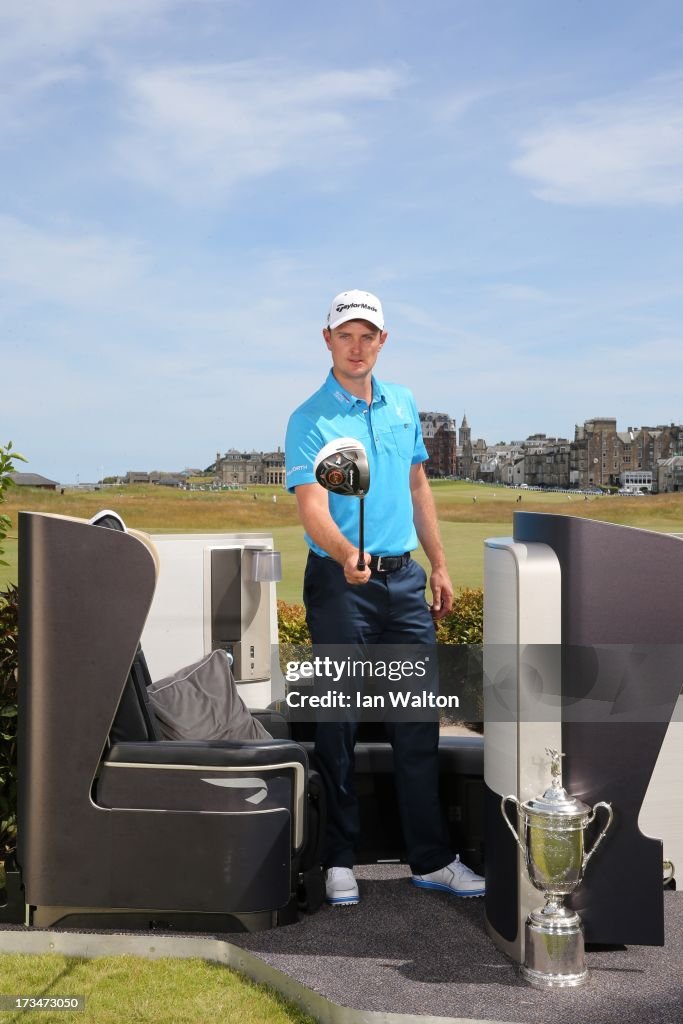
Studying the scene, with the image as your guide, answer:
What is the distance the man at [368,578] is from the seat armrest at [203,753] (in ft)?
1.04

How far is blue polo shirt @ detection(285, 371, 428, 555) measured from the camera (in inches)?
142

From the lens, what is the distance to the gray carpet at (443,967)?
9.43 ft

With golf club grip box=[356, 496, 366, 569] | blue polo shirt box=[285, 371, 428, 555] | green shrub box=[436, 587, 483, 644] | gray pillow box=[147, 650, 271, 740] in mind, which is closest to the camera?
golf club grip box=[356, 496, 366, 569]

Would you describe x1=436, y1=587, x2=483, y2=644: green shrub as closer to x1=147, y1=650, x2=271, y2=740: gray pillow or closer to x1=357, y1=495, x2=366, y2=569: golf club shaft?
x1=147, y1=650, x2=271, y2=740: gray pillow

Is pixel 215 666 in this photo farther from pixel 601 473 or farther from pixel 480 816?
pixel 601 473

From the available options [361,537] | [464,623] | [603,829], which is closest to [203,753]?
[361,537]

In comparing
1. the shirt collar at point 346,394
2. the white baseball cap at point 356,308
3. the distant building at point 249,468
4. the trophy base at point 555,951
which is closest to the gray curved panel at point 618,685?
the trophy base at point 555,951

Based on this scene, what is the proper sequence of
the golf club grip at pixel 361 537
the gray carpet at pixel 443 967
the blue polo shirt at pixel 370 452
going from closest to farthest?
1. the gray carpet at pixel 443 967
2. the golf club grip at pixel 361 537
3. the blue polo shirt at pixel 370 452

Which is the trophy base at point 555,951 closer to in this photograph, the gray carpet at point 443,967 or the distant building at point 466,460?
the gray carpet at point 443,967

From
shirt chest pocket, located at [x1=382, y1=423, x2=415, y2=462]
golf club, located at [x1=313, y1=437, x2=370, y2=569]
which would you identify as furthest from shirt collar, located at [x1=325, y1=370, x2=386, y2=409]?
golf club, located at [x1=313, y1=437, x2=370, y2=569]

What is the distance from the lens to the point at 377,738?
166 inches

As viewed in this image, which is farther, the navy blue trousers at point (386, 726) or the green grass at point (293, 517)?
the green grass at point (293, 517)

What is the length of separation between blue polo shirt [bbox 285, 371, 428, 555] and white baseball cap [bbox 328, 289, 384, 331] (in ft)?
0.71

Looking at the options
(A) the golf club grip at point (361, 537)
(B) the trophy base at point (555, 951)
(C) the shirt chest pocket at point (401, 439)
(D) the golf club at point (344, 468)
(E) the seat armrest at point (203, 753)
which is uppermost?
(C) the shirt chest pocket at point (401, 439)
